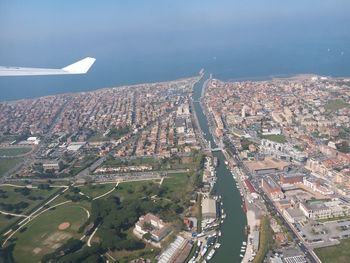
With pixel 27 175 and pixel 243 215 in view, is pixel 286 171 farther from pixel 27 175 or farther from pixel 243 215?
pixel 27 175

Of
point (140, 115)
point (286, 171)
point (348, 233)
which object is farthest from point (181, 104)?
point (348, 233)

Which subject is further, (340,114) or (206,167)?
(340,114)

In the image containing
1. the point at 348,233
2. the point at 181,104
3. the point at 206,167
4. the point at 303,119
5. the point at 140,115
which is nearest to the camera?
the point at 348,233

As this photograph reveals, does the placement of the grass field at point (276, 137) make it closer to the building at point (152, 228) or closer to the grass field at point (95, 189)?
the grass field at point (95, 189)

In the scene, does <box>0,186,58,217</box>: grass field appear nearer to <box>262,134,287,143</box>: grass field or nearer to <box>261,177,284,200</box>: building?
<box>261,177,284,200</box>: building

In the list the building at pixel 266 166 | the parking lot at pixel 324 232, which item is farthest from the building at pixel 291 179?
the parking lot at pixel 324 232

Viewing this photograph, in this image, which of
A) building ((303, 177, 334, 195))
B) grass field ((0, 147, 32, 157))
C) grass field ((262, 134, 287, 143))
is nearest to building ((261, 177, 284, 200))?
building ((303, 177, 334, 195))
